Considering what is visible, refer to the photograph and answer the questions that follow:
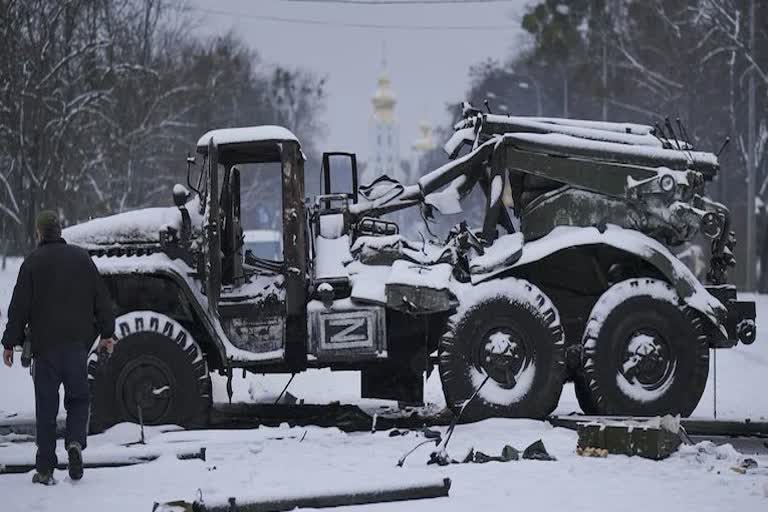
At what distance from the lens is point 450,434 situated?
34.6ft

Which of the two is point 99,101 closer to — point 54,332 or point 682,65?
point 682,65

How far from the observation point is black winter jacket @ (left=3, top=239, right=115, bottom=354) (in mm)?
9242

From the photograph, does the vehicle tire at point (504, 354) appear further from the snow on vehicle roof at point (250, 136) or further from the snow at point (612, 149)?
the snow on vehicle roof at point (250, 136)

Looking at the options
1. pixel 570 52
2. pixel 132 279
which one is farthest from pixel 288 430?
pixel 570 52

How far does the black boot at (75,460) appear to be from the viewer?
357 inches

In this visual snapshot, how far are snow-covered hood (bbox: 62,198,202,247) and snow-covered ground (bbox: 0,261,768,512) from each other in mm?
1785

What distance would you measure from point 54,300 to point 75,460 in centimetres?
112

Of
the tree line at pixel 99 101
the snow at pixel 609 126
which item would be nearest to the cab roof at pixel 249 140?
the snow at pixel 609 126

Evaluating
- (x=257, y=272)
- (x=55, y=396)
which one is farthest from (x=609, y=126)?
(x=55, y=396)

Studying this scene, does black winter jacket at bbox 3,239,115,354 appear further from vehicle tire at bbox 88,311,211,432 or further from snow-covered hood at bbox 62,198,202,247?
snow-covered hood at bbox 62,198,202,247

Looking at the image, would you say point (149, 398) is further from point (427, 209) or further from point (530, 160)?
point (530, 160)

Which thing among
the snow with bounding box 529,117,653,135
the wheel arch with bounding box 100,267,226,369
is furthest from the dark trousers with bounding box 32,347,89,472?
the snow with bounding box 529,117,653,135

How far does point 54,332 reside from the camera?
364 inches

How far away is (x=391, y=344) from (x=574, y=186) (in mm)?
2307
